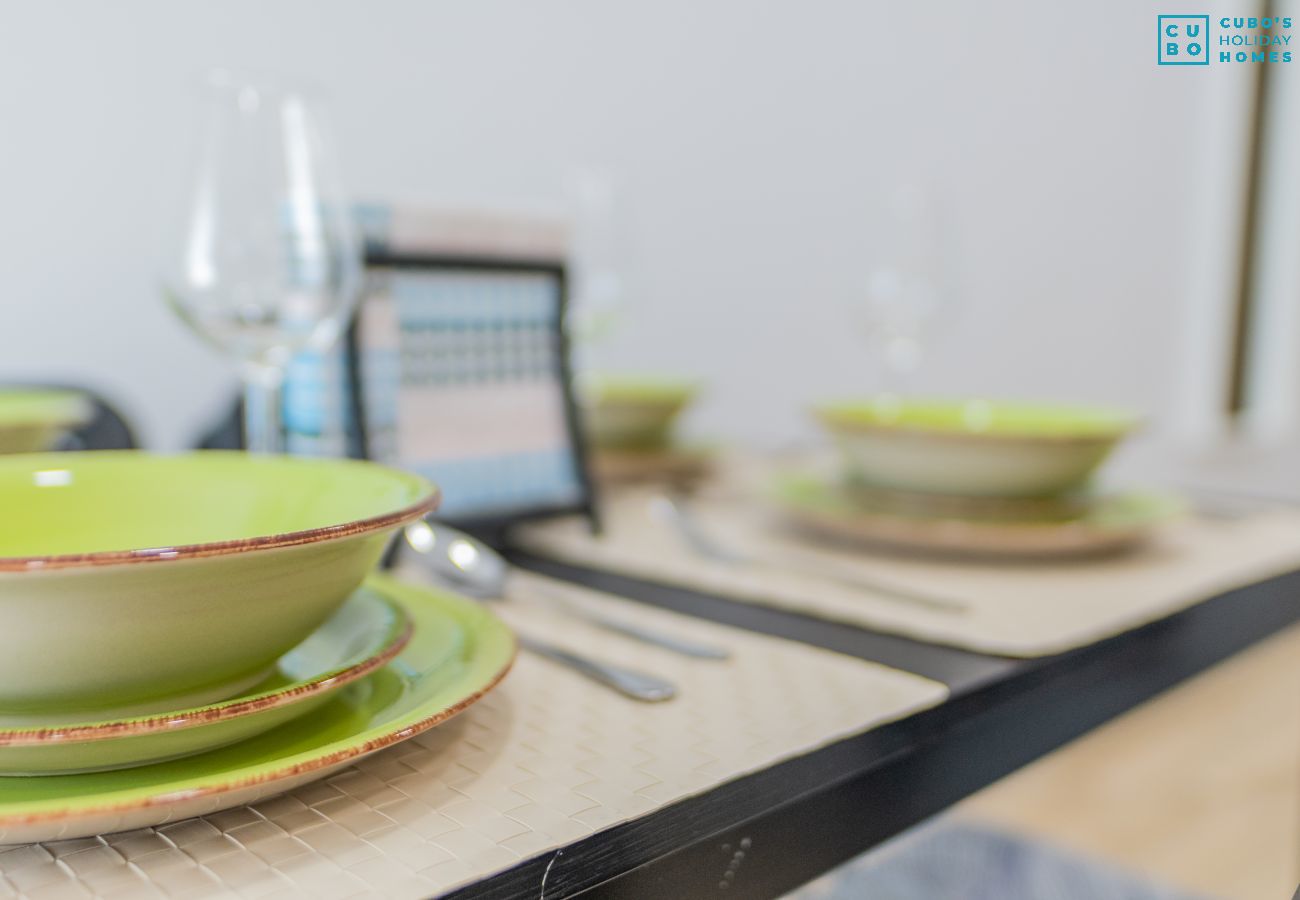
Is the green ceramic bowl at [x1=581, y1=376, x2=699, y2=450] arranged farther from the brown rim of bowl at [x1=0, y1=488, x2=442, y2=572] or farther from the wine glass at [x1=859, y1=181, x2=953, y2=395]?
the brown rim of bowl at [x1=0, y1=488, x2=442, y2=572]

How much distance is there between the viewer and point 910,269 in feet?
3.51

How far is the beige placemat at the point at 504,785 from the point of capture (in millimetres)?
309

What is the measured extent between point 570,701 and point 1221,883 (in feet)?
4.57

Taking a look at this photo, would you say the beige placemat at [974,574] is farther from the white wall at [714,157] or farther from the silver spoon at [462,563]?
the white wall at [714,157]

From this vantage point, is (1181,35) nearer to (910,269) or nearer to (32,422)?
(910,269)

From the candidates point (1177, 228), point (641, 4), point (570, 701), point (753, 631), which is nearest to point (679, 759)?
point (570, 701)

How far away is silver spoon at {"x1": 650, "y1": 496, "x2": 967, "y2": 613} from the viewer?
63 centimetres

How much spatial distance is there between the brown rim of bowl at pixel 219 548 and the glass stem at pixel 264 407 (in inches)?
12.8

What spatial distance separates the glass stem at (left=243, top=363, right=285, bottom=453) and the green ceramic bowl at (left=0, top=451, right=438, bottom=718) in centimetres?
20

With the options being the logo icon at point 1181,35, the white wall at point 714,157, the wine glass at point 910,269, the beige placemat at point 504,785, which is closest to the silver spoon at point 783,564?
the beige placemat at point 504,785

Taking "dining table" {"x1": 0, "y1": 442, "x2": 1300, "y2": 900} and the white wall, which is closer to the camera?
"dining table" {"x1": 0, "y1": 442, "x2": 1300, "y2": 900}

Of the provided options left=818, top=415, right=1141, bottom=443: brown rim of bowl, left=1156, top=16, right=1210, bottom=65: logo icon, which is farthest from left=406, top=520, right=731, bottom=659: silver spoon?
left=1156, top=16, right=1210, bottom=65: logo icon

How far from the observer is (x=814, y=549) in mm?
803

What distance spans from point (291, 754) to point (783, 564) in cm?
43
